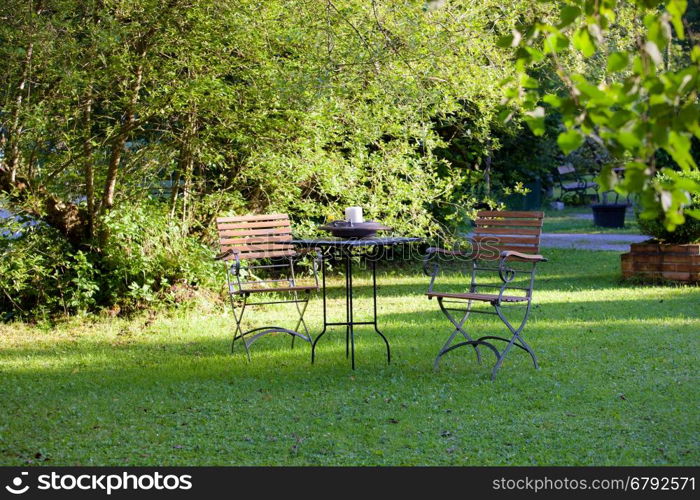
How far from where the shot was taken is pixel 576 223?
62.3 ft

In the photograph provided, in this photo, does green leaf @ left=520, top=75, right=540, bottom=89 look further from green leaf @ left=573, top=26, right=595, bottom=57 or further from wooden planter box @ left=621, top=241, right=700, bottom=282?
wooden planter box @ left=621, top=241, right=700, bottom=282

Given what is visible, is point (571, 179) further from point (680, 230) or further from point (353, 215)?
point (353, 215)

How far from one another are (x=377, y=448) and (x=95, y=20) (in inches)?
175

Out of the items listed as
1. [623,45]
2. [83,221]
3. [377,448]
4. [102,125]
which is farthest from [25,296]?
[623,45]

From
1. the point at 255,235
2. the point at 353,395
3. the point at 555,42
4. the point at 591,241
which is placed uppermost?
the point at 555,42

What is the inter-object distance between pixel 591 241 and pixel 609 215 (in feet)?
9.80

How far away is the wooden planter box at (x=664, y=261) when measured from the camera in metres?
9.34

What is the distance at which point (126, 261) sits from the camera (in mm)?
7785

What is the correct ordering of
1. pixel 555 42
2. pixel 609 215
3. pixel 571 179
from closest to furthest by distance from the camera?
1. pixel 555 42
2. pixel 609 215
3. pixel 571 179

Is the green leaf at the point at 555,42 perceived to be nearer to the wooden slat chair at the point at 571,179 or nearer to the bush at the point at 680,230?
the bush at the point at 680,230

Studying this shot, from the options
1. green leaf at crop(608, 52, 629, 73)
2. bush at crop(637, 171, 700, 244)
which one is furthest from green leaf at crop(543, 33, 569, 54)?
bush at crop(637, 171, 700, 244)

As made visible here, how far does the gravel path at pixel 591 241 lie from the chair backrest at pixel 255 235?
7481 millimetres

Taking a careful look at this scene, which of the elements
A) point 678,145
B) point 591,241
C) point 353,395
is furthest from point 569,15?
point 591,241
